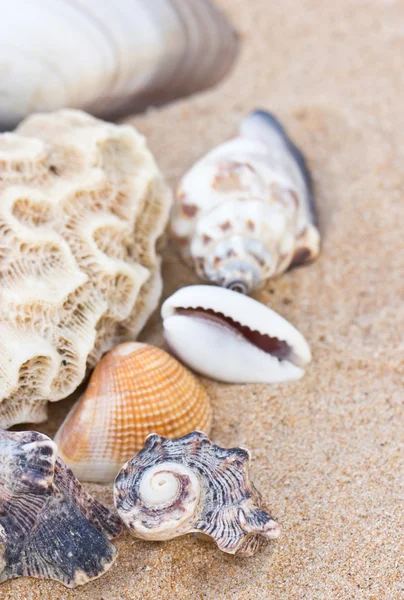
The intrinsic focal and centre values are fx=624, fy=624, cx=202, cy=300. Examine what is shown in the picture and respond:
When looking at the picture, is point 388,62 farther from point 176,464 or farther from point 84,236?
point 176,464

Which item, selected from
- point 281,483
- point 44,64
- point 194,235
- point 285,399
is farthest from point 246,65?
point 281,483

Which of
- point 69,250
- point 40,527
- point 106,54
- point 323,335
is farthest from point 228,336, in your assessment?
point 106,54

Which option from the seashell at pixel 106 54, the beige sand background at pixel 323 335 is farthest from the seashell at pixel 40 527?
the seashell at pixel 106 54

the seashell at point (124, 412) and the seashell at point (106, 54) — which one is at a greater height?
the seashell at point (106, 54)

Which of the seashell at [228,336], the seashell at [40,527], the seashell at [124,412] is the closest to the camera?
the seashell at [40,527]

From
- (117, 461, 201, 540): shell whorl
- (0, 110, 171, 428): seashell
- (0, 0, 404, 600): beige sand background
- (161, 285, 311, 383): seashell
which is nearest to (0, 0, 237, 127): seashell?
(0, 0, 404, 600): beige sand background

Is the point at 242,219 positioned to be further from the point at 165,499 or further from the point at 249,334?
the point at 165,499

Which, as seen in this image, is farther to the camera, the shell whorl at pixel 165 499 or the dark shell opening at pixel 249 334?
the dark shell opening at pixel 249 334

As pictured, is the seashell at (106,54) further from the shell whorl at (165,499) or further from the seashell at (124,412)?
the shell whorl at (165,499)
